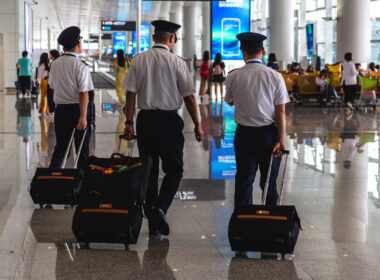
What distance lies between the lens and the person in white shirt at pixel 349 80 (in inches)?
776

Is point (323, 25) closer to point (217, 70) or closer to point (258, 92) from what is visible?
point (217, 70)

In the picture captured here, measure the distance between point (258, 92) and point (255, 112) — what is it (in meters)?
→ 0.16

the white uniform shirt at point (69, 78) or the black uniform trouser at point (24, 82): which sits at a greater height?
the black uniform trouser at point (24, 82)

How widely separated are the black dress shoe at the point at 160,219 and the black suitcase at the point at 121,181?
0.76 feet

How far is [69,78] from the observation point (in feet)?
22.6

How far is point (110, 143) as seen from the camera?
1190 centimetres

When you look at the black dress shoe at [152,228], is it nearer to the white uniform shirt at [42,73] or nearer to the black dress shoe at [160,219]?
the black dress shoe at [160,219]

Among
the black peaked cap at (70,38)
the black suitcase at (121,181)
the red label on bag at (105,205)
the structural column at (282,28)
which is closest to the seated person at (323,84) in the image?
the structural column at (282,28)

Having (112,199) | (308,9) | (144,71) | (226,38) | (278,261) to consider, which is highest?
(308,9)

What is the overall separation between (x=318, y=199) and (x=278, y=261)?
2.41 m

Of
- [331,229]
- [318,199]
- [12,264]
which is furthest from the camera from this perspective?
[318,199]

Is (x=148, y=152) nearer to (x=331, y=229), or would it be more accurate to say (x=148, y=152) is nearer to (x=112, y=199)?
(x=112, y=199)

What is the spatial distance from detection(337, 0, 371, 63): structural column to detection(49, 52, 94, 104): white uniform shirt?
736 inches

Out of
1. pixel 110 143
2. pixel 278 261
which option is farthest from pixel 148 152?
pixel 110 143
